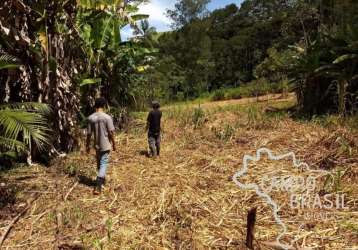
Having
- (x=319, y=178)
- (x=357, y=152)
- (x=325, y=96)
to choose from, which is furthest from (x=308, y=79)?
(x=319, y=178)

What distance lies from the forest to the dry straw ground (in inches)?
0.9

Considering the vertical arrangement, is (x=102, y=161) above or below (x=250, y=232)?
above

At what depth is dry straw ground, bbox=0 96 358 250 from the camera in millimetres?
5156

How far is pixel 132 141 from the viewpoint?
416 inches

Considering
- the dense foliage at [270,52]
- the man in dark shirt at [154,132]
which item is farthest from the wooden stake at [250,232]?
the dense foliage at [270,52]

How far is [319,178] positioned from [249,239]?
224cm

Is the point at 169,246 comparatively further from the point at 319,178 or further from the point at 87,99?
the point at 87,99

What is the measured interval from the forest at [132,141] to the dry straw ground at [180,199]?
2 centimetres

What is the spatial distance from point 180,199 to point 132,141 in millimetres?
4577

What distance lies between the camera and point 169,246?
504 centimetres

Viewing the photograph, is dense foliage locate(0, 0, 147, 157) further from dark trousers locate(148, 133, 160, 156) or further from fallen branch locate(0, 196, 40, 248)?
fallen branch locate(0, 196, 40, 248)

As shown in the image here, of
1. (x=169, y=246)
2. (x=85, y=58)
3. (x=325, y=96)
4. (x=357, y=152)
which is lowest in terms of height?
(x=169, y=246)

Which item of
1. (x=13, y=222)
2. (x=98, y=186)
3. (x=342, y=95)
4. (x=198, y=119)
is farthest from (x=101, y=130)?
(x=342, y=95)

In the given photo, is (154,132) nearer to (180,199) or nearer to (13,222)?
(180,199)
